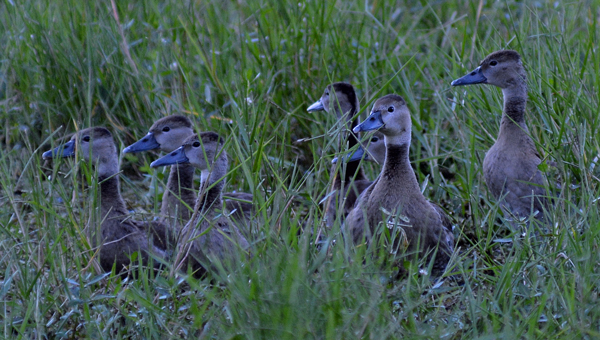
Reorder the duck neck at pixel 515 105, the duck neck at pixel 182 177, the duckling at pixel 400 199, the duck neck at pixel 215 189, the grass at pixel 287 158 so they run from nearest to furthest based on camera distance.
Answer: the grass at pixel 287 158
the duckling at pixel 400 199
the duck neck at pixel 215 189
the duck neck at pixel 515 105
the duck neck at pixel 182 177

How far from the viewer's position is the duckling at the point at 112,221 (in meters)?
4.43

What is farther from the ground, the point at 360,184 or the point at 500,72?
the point at 500,72

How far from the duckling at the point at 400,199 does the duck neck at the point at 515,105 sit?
0.78 metres

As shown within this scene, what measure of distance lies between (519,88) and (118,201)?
7.96ft

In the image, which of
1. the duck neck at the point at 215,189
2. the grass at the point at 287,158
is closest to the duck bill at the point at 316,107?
the grass at the point at 287,158

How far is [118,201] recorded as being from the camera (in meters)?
4.73

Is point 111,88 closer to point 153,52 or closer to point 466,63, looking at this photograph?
point 153,52

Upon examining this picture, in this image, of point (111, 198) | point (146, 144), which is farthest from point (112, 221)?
point (146, 144)

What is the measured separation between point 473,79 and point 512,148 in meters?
0.52

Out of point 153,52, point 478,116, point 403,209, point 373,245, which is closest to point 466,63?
point 478,116

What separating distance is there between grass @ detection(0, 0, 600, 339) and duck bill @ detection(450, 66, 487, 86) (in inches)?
6.0

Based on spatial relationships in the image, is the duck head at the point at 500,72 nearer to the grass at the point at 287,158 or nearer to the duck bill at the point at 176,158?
the grass at the point at 287,158

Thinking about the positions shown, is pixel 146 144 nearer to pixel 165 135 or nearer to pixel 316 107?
pixel 165 135

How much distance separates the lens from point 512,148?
459 cm
